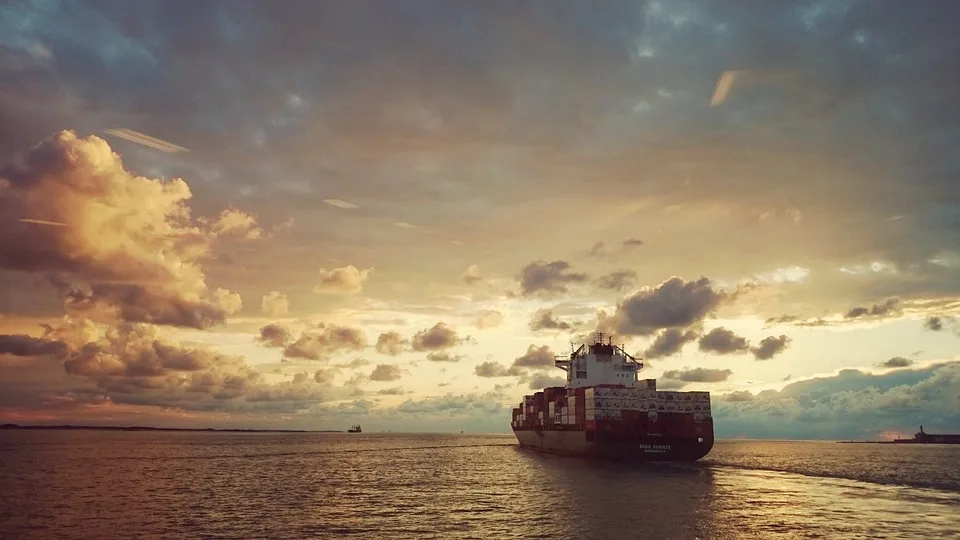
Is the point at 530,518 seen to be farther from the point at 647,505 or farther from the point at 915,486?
the point at 915,486

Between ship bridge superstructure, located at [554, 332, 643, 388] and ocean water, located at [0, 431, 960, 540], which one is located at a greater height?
ship bridge superstructure, located at [554, 332, 643, 388]

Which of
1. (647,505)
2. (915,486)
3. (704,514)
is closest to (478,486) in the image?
(647,505)

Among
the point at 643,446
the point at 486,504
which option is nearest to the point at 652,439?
the point at 643,446

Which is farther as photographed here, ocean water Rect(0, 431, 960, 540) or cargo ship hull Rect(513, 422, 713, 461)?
cargo ship hull Rect(513, 422, 713, 461)

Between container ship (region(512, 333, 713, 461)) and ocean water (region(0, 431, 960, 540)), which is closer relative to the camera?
ocean water (region(0, 431, 960, 540))

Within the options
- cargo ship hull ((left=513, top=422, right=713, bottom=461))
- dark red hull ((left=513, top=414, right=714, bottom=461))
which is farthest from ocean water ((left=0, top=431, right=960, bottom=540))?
dark red hull ((left=513, top=414, right=714, bottom=461))

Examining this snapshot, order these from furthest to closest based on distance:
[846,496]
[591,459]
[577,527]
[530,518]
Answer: [591,459] → [846,496] → [530,518] → [577,527]

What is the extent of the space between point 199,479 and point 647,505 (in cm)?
5357

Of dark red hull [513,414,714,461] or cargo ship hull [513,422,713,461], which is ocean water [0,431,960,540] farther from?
dark red hull [513,414,714,461]

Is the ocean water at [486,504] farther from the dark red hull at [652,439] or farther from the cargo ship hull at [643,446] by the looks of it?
the dark red hull at [652,439]

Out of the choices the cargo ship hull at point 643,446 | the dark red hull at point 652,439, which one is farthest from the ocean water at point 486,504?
the dark red hull at point 652,439

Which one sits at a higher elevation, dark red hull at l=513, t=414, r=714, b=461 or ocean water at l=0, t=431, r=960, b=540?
dark red hull at l=513, t=414, r=714, b=461

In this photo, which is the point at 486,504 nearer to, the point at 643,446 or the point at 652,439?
the point at 643,446

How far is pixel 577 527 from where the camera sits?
39.8 metres
